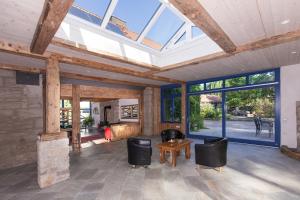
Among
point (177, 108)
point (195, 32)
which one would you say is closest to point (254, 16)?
point (195, 32)

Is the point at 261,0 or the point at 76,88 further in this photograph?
the point at 76,88

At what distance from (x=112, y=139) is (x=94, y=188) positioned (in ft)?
17.2

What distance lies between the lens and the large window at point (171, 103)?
9.84 meters

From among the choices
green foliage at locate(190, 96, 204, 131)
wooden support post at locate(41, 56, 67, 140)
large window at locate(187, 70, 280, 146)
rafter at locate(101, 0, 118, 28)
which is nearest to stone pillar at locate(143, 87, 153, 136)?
large window at locate(187, 70, 280, 146)

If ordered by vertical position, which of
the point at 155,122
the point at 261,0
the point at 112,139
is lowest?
the point at 112,139

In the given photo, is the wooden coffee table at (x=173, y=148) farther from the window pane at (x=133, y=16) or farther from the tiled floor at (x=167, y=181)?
the window pane at (x=133, y=16)

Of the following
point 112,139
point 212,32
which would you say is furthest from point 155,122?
point 212,32

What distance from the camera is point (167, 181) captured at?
3.74m

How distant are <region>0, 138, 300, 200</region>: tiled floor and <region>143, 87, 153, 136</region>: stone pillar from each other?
185 inches

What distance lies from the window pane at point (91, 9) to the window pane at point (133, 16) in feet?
0.95

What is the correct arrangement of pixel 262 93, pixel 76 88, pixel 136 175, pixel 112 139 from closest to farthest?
pixel 136 175, pixel 76 88, pixel 112 139, pixel 262 93

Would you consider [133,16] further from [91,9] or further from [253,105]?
[253,105]

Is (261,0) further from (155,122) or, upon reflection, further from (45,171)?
(155,122)

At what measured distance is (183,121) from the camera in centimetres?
885
